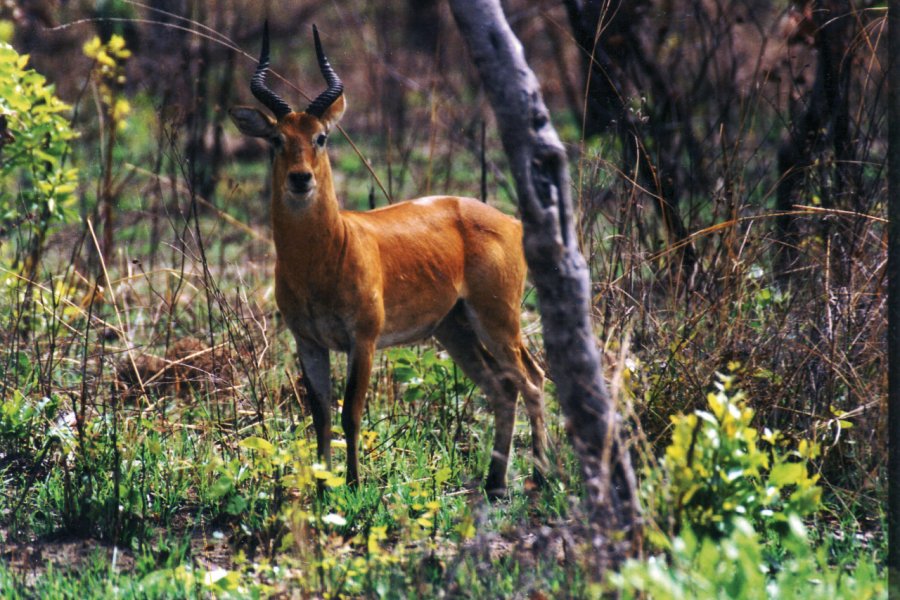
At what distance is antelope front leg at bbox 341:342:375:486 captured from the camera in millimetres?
5352

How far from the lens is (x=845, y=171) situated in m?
6.59

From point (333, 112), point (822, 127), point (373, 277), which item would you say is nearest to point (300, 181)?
point (333, 112)

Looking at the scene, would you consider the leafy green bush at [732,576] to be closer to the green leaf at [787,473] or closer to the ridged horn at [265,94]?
the green leaf at [787,473]

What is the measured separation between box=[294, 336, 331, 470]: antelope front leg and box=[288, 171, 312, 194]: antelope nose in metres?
0.75

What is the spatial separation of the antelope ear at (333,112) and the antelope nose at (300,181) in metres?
0.36

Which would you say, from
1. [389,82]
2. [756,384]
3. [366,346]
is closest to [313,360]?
[366,346]

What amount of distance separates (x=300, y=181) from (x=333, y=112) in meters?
0.49

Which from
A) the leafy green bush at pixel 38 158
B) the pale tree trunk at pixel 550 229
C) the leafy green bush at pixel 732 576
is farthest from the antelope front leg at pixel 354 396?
the leafy green bush at pixel 38 158

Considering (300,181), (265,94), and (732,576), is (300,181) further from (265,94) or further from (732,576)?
(732,576)

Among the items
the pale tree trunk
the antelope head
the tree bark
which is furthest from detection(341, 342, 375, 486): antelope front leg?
the tree bark

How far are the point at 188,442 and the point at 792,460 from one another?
9.48 ft

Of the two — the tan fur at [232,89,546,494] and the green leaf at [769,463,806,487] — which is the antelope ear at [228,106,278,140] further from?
Answer: the green leaf at [769,463,806,487]

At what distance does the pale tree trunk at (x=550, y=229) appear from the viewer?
4043mm

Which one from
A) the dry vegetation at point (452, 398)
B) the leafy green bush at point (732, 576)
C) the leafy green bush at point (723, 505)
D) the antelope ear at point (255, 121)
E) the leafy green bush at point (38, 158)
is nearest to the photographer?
the leafy green bush at point (732, 576)
